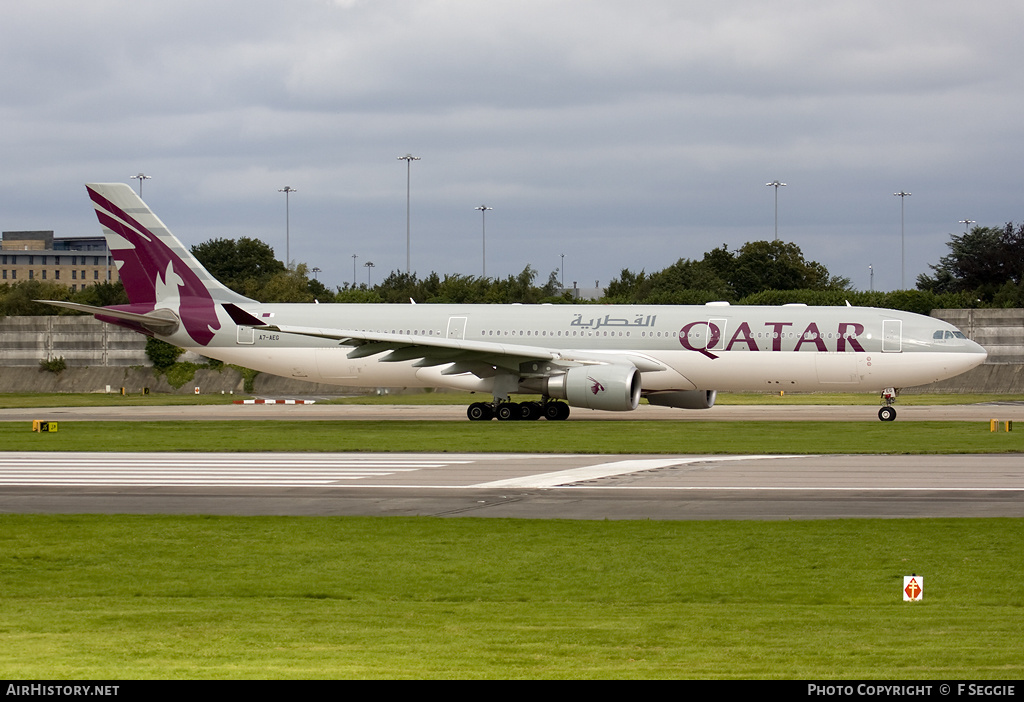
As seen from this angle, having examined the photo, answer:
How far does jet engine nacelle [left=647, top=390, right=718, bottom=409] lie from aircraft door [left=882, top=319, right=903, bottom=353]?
19.1 ft

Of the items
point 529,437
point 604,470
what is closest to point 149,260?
point 529,437

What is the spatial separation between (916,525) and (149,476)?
47.0 feet

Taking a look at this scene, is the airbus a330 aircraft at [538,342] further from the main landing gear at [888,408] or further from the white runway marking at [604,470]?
the white runway marking at [604,470]

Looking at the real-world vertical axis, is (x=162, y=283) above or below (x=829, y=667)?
above

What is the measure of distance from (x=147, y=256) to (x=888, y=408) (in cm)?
2579

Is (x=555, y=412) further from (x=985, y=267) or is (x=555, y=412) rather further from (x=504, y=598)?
(x=985, y=267)

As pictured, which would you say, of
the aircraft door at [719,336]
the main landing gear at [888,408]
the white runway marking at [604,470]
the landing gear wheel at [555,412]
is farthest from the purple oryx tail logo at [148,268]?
the main landing gear at [888,408]

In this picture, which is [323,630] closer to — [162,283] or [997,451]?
[997,451]

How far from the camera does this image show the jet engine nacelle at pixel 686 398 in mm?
41562

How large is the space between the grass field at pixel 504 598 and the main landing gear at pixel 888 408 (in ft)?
75.3

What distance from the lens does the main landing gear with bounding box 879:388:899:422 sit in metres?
39.4

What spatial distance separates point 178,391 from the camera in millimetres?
65875
